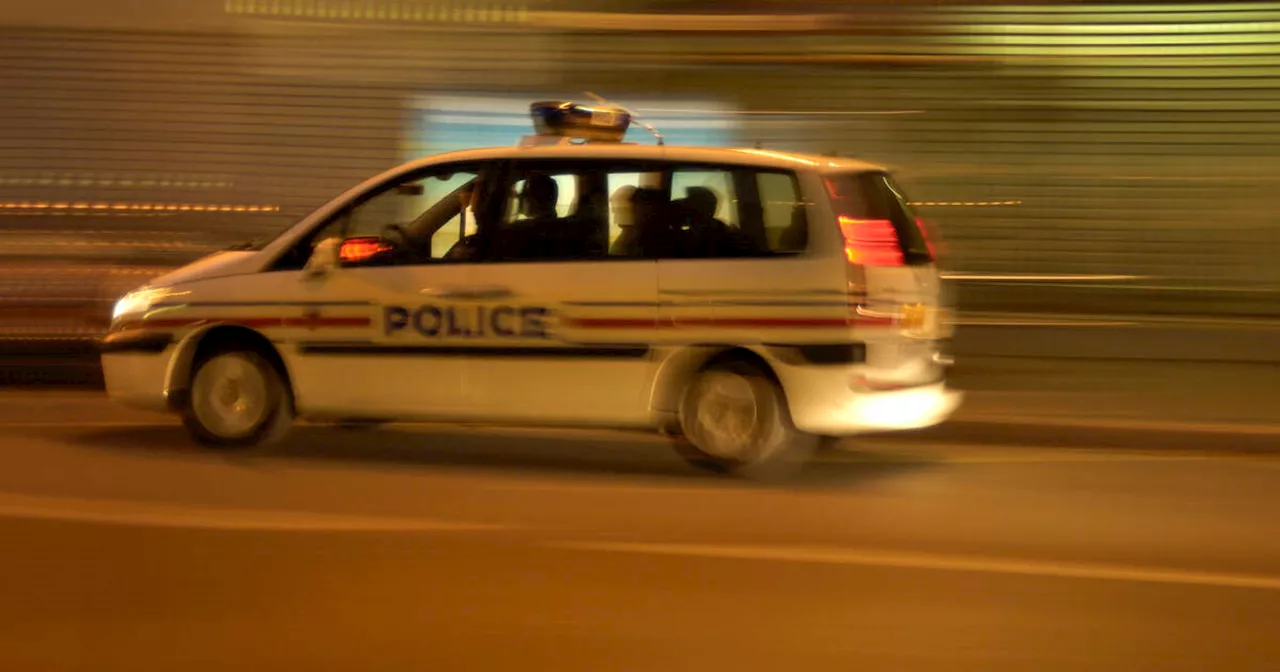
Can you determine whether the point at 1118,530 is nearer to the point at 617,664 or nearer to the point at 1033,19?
the point at 617,664

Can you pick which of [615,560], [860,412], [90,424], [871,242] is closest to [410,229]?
[871,242]

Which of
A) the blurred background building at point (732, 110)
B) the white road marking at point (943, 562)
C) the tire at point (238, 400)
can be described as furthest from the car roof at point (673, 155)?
the blurred background building at point (732, 110)

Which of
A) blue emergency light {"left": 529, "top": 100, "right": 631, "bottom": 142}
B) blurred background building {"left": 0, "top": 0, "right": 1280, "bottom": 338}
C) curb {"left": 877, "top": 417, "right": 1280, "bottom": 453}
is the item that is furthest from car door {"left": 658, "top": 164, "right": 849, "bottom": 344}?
blurred background building {"left": 0, "top": 0, "right": 1280, "bottom": 338}

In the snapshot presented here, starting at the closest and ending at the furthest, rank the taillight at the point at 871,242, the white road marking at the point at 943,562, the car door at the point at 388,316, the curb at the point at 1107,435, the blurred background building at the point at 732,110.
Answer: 1. the white road marking at the point at 943,562
2. the taillight at the point at 871,242
3. the car door at the point at 388,316
4. the curb at the point at 1107,435
5. the blurred background building at the point at 732,110

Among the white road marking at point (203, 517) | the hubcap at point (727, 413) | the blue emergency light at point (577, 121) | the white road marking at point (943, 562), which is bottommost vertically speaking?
the white road marking at point (943, 562)

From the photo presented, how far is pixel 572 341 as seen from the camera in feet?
25.4

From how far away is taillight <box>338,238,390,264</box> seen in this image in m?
8.05

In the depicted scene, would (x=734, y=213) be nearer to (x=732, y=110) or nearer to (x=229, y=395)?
(x=229, y=395)

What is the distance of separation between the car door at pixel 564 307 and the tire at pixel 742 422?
0.87 feet

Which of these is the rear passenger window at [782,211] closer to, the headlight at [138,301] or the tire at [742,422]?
the tire at [742,422]

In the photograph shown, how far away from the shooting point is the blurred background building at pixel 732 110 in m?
13.7

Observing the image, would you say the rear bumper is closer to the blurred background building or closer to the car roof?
the car roof

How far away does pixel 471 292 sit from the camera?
7.83 metres

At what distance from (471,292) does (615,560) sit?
2198 mm
